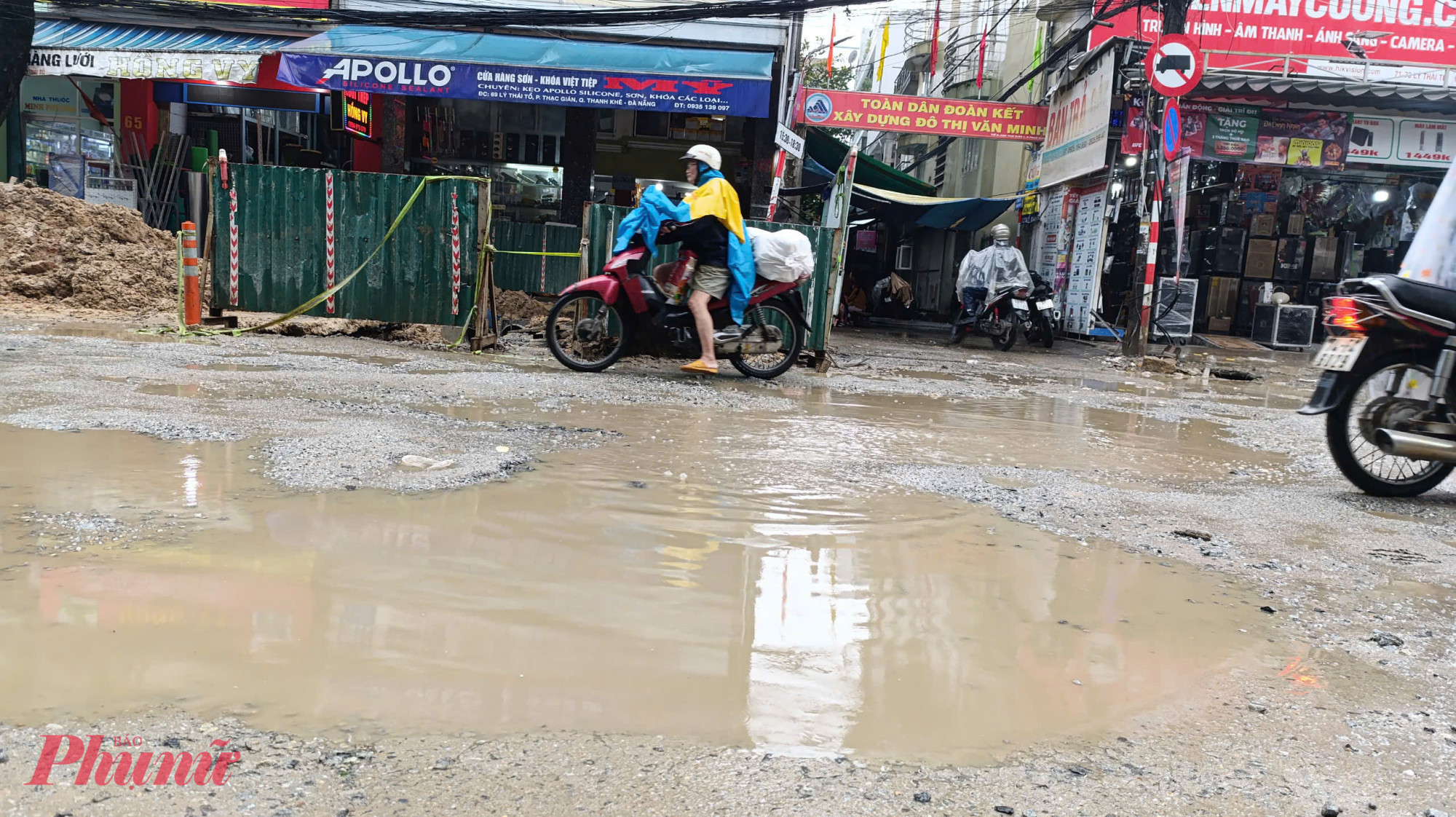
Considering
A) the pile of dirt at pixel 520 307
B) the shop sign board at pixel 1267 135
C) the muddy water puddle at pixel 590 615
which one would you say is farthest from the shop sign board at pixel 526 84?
the muddy water puddle at pixel 590 615

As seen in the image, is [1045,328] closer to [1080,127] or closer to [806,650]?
[1080,127]

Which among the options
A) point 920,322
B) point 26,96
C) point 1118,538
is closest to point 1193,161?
point 920,322

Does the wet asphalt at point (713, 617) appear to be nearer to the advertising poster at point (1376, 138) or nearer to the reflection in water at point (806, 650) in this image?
the reflection in water at point (806, 650)

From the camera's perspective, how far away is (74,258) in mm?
11258

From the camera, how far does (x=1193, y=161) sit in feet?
53.0

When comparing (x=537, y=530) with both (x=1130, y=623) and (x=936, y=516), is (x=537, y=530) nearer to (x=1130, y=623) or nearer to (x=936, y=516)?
(x=936, y=516)

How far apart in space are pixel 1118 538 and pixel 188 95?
15.7 metres

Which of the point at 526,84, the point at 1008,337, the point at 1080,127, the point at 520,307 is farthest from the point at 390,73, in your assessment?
the point at 1080,127

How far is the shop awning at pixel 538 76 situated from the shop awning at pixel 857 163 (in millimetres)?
3317

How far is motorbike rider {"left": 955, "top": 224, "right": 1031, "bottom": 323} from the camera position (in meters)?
13.8

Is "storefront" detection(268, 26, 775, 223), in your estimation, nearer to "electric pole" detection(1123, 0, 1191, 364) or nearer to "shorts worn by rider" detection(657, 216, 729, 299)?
"electric pole" detection(1123, 0, 1191, 364)

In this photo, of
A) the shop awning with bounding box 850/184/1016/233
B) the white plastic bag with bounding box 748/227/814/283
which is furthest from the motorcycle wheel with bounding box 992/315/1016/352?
the white plastic bag with bounding box 748/227/814/283

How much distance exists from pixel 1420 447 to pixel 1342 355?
1.69 ft

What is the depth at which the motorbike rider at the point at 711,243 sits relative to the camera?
25.2ft
